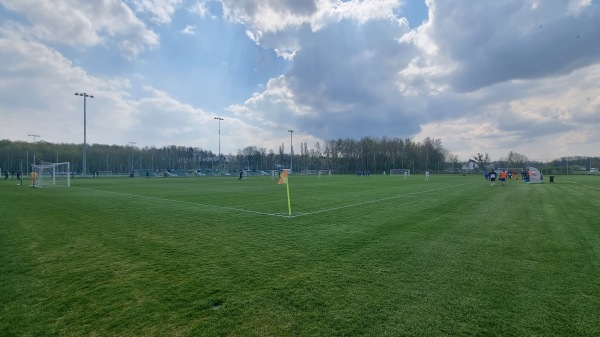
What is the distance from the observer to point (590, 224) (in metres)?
9.91

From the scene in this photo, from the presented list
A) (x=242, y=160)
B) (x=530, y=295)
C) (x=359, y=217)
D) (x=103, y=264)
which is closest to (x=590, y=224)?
(x=359, y=217)

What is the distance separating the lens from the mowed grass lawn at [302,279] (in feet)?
12.3

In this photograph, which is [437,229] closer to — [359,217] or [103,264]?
[359,217]

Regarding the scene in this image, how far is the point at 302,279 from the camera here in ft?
16.9

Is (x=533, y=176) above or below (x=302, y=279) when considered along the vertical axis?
above

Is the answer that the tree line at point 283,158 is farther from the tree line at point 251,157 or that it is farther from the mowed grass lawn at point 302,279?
the mowed grass lawn at point 302,279

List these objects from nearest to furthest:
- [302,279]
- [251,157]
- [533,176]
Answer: [302,279] < [533,176] < [251,157]

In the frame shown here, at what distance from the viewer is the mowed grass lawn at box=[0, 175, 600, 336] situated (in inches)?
148

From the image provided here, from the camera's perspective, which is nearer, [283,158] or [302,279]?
[302,279]

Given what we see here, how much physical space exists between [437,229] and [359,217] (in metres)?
2.87

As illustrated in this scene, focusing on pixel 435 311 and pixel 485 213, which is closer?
pixel 435 311

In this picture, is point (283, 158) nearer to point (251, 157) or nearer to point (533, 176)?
point (251, 157)

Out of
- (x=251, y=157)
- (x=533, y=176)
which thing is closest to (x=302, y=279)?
(x=533, y=176)

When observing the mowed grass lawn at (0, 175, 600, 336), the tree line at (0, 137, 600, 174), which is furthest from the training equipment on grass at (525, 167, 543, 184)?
the tree line at (0, 137, 600, 174)
